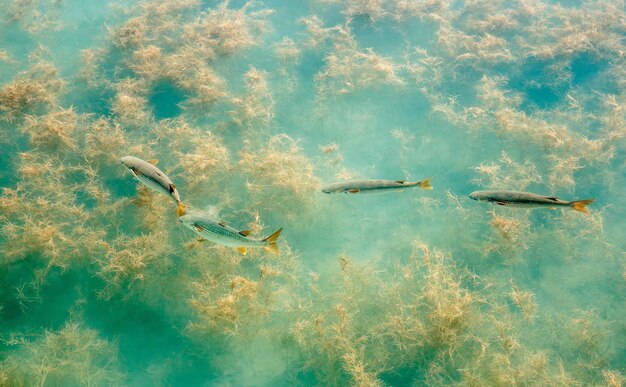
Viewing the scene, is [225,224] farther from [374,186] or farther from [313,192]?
[313,192]

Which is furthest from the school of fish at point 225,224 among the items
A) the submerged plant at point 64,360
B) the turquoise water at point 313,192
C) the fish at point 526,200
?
the submerged plant at point 64,360

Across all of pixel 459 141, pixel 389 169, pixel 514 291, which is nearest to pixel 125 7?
pixel 389 169

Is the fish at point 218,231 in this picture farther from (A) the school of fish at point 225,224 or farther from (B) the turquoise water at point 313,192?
(B) the turquoise water at point 313,192

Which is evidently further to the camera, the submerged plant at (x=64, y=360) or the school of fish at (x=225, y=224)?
the submerged plant at (x=64, y=360)

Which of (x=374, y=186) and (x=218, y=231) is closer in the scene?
(x=218, y=231)


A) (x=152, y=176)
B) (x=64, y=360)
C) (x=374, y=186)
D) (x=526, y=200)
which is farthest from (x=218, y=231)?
(x=526, y=200)

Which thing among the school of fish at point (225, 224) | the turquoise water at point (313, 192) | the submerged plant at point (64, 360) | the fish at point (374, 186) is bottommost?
the submerged plant at point (64, 360)

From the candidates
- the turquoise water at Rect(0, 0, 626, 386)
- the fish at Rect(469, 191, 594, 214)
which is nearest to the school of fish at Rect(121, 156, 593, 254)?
the fish at Rect(469, 191, 594, 214)

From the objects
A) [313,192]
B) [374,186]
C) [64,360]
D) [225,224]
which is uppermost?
[225,224]

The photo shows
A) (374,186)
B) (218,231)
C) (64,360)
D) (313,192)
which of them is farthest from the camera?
(313,192)
